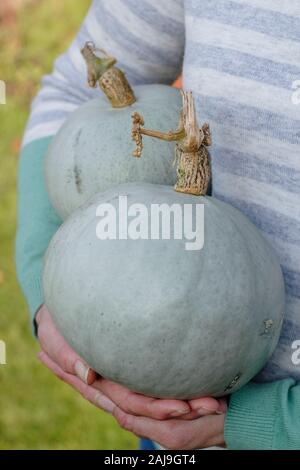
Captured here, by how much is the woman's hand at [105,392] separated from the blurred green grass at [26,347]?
3.56 ft

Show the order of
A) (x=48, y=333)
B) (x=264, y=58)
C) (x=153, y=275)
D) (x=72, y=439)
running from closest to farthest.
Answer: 1. (x=153, y=275)
2. (x=264, y=58)
3. (x=48, y=333)
4. (x=72, y=439)

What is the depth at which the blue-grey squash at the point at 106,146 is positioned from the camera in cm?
110

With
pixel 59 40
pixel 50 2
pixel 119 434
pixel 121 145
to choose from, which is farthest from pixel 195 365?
pixel 50 2

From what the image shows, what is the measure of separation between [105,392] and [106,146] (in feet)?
1.20

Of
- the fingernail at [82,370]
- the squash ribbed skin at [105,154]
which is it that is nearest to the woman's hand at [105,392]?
the fingernail at [82,370]

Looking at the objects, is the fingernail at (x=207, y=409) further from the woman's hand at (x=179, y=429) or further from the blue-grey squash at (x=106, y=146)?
A: the blue-grey squash at (x=106, y=146)

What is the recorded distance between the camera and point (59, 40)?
12.6 feet

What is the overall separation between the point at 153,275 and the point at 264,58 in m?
0.36

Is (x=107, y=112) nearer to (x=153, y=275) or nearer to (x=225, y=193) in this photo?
(x=225, y=193)

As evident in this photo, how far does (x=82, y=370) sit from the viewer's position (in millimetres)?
1145

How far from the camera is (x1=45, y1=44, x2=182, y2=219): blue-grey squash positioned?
1.10 m

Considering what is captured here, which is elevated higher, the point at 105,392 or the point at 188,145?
the point at 188,145

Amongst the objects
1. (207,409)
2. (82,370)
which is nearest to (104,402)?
(82,370)

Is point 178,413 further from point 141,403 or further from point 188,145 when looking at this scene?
point 188,145
